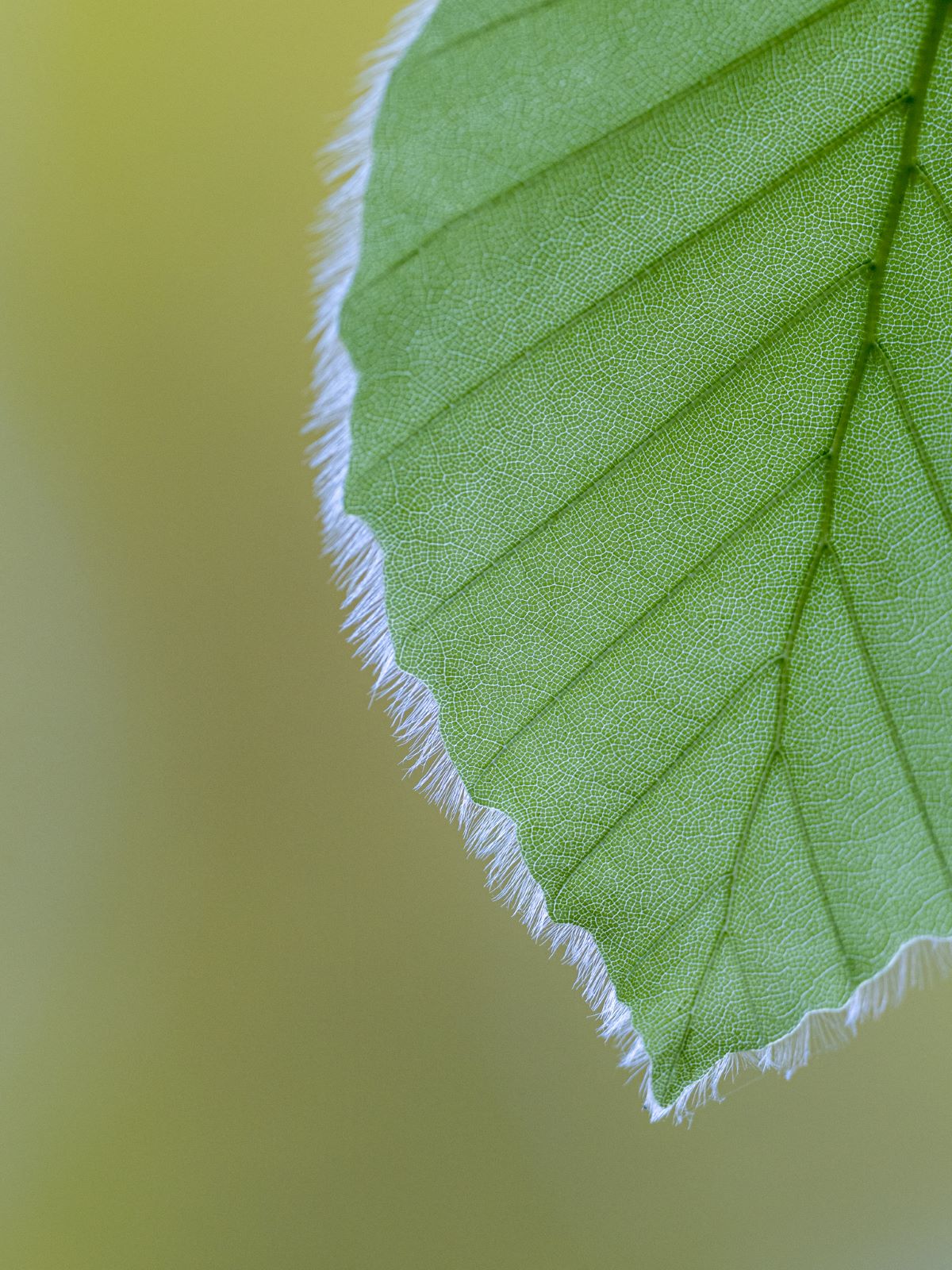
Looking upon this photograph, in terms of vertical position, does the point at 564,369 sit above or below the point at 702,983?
above

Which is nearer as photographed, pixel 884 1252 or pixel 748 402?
pixel 748 402

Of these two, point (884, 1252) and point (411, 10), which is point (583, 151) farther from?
point (884, 1252)

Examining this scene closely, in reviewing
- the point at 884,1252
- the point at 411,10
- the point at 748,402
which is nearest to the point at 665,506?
the point at 748,402

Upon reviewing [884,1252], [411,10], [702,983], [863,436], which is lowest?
[884,1252]

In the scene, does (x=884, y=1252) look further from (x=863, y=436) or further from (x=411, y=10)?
(x=411, y=10)
